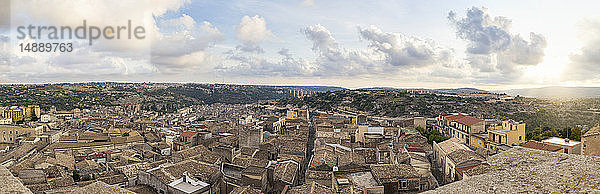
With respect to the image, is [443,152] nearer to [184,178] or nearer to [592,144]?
[592,144]

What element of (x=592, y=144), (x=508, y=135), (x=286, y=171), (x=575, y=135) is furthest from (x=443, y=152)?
(x=592, y=144)

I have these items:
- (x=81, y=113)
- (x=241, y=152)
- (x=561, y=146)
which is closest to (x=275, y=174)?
→ (x=241, y=152)

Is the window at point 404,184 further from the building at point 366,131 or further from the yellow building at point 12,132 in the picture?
the yellow building at point 12,132

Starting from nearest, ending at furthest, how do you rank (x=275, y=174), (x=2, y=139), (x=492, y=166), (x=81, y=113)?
(x=492, y=166) → (x=275, y=174) → (x=2, y=139) → (x=81, y=113)

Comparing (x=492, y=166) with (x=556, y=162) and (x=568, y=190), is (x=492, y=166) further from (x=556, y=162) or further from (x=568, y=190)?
(x=568, y=190)

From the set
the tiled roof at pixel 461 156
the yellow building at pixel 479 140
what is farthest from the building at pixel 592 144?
the yellow building at pixel 479 140


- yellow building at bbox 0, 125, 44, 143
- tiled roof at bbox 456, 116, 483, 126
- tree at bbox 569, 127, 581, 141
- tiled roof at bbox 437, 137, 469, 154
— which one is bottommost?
yellow building at bbox 0, 125, 44, 143

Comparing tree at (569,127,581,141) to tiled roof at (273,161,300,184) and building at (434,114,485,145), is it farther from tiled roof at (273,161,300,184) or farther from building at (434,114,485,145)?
tiled roof at (273,161,300,184)

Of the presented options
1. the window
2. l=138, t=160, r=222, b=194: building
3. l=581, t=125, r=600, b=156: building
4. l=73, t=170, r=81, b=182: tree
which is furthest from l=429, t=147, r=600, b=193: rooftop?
l=73, t=170, r=81, b=182: tree
